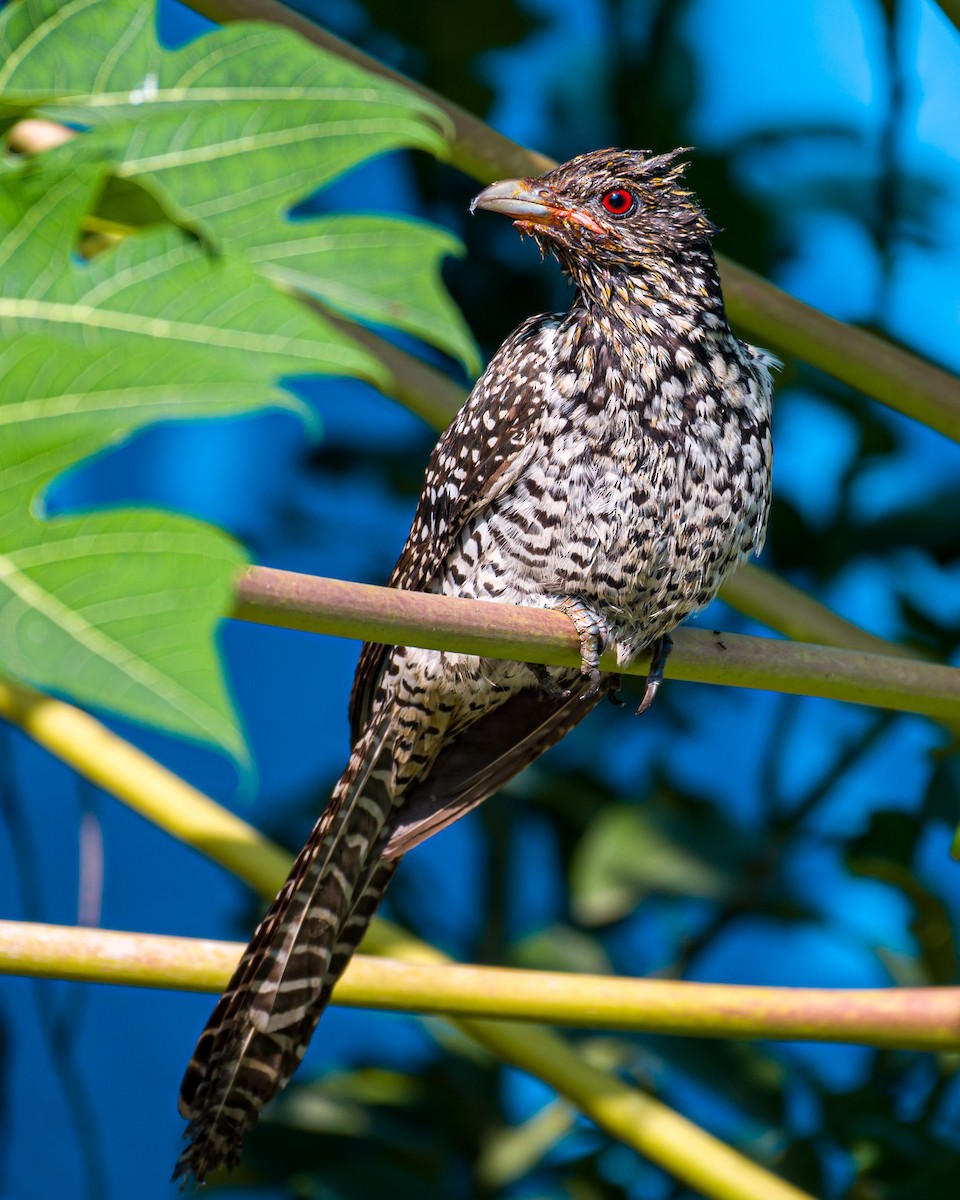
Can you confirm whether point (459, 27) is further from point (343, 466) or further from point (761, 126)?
point (343, 466)

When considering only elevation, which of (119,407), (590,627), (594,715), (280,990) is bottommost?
(119,407)

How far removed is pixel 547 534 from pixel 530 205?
1.40ft

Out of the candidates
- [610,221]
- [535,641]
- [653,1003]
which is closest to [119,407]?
[535,641]

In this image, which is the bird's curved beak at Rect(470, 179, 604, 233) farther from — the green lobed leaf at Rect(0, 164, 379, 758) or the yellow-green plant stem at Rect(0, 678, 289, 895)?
the green lobed leaf at Rect(0, 164, 379, 758)

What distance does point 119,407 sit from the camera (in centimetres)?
56

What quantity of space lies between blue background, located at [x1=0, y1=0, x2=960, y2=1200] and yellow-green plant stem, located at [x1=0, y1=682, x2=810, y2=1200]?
1278 millimetres

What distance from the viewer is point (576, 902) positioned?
257 cm

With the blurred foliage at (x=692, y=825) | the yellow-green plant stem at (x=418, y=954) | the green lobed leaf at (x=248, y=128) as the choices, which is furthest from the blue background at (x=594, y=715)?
the green lobed leaf at (x=248, y=128)

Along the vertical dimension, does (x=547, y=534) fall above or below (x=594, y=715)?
below

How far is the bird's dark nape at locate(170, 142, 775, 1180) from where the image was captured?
4.96 feet

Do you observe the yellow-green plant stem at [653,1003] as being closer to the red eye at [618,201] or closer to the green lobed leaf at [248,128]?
the green lobed leaf at [248,128]

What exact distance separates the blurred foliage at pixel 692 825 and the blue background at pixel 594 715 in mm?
10

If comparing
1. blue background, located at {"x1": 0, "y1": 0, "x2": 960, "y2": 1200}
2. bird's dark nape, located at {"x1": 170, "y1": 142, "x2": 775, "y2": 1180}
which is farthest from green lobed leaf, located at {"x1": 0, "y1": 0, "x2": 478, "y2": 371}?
blue background, located at {"x1": 0, "y1": 0, "x2": 960, "y2": 1200}

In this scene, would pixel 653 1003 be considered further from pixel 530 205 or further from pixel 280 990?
pixel 530 205
